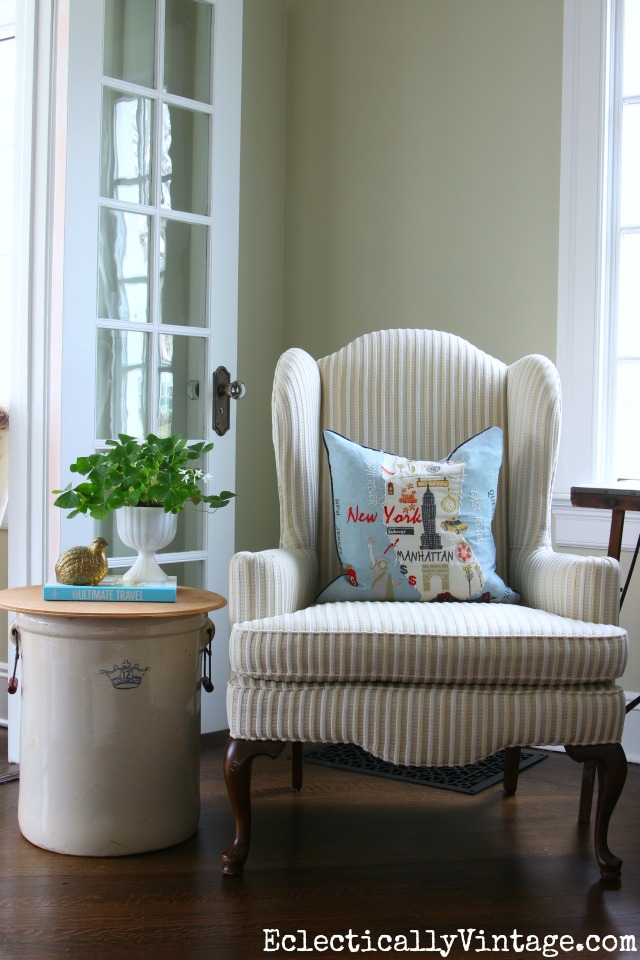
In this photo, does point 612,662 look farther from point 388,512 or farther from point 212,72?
point 212,72

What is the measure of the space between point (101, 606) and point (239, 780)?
0.42 meters

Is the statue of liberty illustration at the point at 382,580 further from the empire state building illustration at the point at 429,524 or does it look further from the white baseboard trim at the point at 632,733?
the white baseboard trim at the point at 632,733

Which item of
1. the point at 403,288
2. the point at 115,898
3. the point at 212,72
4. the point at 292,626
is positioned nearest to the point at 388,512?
the point at 292,626

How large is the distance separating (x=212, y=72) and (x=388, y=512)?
56.8 inches

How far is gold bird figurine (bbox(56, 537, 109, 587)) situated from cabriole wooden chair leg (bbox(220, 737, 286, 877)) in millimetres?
437

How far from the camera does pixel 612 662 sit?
1.74 metres

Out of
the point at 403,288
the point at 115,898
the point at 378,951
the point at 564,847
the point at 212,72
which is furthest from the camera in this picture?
the point at 403,288

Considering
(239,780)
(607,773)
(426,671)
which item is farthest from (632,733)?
(239,780)

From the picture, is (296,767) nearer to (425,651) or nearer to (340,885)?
(340,885)

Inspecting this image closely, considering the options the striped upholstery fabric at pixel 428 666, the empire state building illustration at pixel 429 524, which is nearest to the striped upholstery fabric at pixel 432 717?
the striped upholstery fabric at pixel 428 666

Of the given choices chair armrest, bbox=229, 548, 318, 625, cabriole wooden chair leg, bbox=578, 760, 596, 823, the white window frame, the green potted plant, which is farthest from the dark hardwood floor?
the white window frame

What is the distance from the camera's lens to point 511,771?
227cm

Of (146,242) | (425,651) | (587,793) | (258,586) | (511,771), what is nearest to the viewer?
(425,651)

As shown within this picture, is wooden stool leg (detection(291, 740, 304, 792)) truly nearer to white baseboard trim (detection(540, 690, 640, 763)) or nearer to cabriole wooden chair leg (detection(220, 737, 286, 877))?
cabriole wooden chair leg (detection(220, 737, 286, 877))
